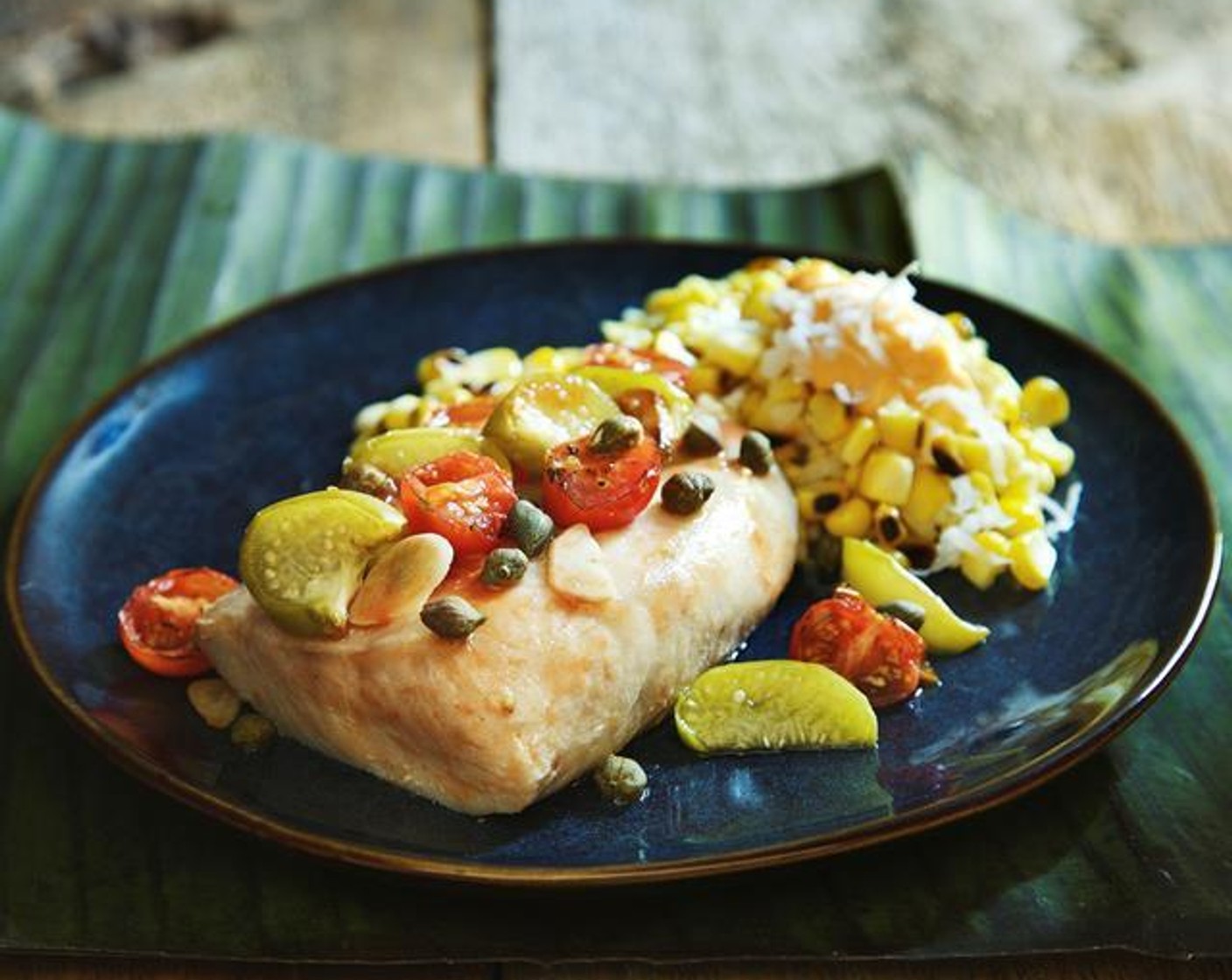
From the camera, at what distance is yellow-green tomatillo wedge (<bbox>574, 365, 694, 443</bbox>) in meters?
3.88

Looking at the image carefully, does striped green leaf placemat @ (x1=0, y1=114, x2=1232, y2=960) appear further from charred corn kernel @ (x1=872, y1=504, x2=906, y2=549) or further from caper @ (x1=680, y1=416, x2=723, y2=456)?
caper @ (x1=680, y1=416, x2=723, y2=456)

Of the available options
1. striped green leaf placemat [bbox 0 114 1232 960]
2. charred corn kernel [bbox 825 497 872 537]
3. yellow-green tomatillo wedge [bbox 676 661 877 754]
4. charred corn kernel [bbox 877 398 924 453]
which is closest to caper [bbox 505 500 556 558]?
yellow-green tomatillo wedge [bbox 676 661 877 754]

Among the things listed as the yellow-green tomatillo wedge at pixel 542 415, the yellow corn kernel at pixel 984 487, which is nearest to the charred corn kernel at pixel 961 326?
the yellow corn kernel at pixel 984 487

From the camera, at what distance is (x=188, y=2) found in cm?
798

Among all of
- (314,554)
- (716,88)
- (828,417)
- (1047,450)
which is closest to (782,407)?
(828,417)

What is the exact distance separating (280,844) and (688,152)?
4398 millimetres

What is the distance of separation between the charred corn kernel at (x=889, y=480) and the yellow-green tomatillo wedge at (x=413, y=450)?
92cm

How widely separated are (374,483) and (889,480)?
1.23 metres

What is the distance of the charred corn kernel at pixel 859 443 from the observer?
4.08 metres

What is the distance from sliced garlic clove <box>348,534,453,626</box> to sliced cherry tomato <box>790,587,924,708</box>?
2.74 ft

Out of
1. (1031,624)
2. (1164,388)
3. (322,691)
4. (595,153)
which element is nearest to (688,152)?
(595,153)

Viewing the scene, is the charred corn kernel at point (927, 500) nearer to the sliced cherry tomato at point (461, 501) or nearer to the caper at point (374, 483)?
the sliced cherry tomato at point (461, 501)

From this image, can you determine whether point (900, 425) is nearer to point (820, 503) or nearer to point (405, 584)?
point (820, 503)

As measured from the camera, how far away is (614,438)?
3549 mm
